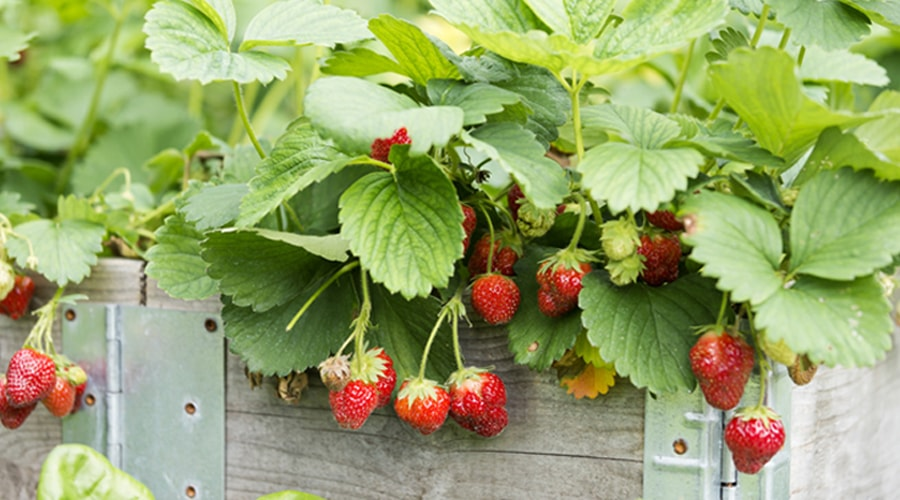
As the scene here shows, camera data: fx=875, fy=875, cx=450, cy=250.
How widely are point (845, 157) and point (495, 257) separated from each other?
11.0 inches

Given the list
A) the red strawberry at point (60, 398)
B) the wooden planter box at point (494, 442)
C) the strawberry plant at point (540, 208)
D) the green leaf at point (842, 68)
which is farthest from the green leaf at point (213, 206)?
the green leaf at point (842, 68)

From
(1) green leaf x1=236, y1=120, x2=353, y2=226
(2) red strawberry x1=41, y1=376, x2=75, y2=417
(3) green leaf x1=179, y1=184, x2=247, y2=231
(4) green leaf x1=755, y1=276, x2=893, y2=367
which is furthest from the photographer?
(2) red strawberry x1=41, y1=376, x2=75, y2=417

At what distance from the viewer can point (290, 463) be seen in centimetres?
88

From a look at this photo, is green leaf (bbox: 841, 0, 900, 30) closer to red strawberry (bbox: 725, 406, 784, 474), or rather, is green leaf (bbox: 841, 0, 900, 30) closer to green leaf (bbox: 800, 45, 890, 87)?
green leaf (bbox: 800, 45, 890, 87)

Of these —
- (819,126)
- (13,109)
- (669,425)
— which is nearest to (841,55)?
(819,126)

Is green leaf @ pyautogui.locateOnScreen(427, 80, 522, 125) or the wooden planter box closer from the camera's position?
green leaf @ pyautogui.locateOnScreen(427, 80, 522, 125)

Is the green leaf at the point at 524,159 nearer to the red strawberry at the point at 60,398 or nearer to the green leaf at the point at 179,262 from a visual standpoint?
the green leaf at the point at 179,262

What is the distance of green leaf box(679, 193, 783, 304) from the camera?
1.85 ft

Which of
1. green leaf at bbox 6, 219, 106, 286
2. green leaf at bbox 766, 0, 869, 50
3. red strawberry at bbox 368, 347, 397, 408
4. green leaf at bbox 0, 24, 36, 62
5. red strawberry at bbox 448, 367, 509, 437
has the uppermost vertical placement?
green leaf at bbox 766, 0, 869, 50

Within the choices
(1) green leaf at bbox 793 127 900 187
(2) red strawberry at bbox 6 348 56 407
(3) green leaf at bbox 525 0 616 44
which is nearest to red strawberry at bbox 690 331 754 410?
(1) green leaf at bbox 793 127 900 187

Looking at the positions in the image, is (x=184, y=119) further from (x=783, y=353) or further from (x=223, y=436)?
(x=783, y=353)

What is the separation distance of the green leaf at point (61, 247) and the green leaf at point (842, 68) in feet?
2.52

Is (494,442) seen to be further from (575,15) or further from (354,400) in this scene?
(575,15)

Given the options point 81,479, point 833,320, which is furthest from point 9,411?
point 833,320
